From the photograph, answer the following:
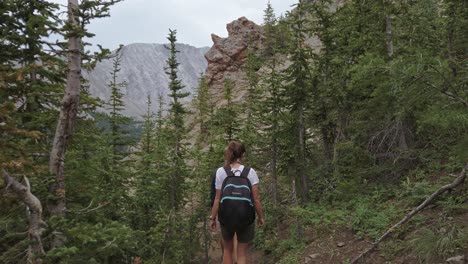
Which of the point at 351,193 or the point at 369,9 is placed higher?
the point at 369,9

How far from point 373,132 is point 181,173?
904 cm

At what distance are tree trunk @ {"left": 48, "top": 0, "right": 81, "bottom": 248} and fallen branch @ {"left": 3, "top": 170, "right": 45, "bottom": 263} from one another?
1077 mm

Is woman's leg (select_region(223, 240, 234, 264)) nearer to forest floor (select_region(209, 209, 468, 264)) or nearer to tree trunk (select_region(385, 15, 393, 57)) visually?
forest floor (select_region(209, 209, 468, 264))

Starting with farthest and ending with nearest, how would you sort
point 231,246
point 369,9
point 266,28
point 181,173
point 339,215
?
1. point 266,28
2. point 181,173
3. point 369,9
4. point 339,215
5. point 231,246

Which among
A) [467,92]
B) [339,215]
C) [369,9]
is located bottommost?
[339,215]

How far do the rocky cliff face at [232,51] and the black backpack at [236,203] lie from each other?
54916 millimetres

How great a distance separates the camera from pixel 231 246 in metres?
6.02

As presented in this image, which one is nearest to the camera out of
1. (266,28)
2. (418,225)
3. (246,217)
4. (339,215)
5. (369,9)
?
(246,217)

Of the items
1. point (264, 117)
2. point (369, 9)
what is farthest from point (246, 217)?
point (369, 9)

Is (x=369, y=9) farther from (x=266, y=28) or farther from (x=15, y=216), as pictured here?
(x=266, y=28)

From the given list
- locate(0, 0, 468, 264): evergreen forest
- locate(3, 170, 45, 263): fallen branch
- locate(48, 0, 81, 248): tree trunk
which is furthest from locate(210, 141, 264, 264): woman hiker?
locate(48, 0, 81, 248): tree trunk

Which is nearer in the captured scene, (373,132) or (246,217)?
(246,217)

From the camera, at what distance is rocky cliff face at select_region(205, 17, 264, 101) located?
60.9 meters

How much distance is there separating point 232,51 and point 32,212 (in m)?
58.0
